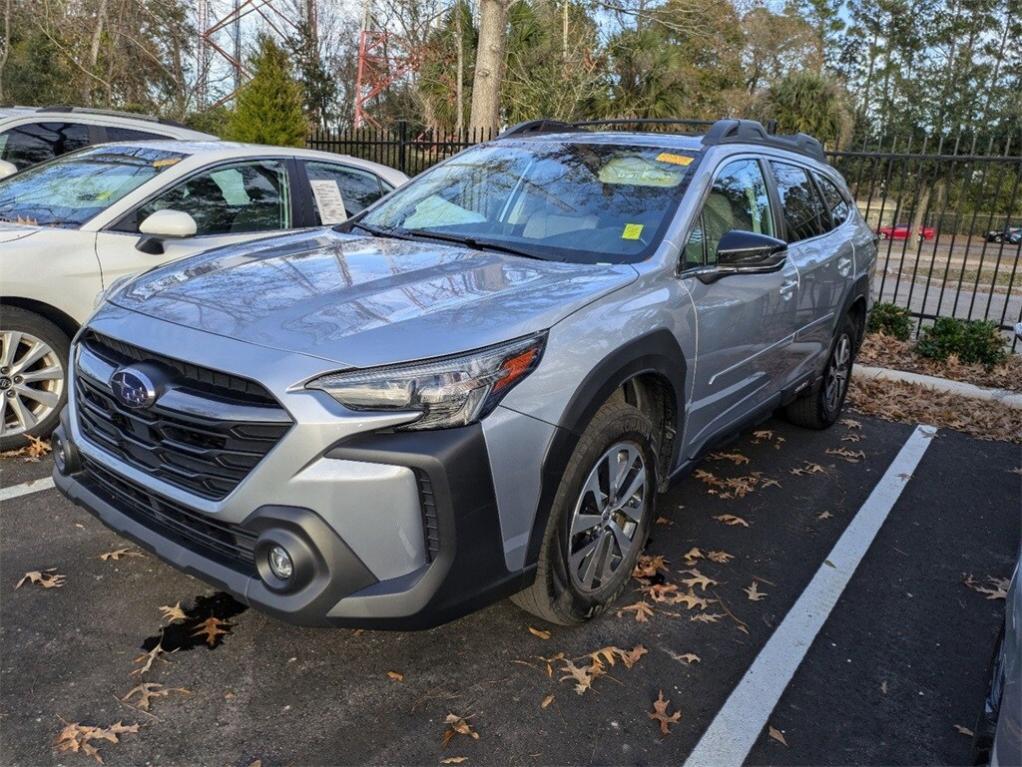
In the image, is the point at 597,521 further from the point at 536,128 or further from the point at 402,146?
the point at 402,146

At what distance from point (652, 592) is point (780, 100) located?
1068 inches

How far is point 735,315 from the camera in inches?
143

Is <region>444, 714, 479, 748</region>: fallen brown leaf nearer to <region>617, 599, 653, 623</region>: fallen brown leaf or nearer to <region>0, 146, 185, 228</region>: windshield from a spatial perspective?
<region>617, 599, 653, 623</region>: fallen brown leaf

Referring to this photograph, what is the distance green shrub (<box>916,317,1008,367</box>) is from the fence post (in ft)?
22.6

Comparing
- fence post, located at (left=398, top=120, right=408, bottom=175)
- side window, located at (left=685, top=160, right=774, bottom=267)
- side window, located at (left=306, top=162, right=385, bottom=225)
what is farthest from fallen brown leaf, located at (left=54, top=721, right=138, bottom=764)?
fence post, located at (left=398, top=120, right=408, bottom=175)

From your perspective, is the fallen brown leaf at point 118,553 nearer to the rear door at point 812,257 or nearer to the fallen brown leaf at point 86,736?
the fallen brown leaf at point 86,736

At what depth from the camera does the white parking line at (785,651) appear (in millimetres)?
2537

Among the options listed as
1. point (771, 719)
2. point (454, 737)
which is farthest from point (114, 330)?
point (771, 719)

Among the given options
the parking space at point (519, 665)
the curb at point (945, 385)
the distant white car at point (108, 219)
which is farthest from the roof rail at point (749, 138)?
the distant white car at point (108, 219)

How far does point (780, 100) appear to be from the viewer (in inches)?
1062

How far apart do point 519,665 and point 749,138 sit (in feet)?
9.62

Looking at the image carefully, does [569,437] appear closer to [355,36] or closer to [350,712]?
[350,712]

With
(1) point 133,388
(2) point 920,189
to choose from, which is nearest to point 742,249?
(1) point 133,388

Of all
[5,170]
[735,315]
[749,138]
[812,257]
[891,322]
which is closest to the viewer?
[735,315]
